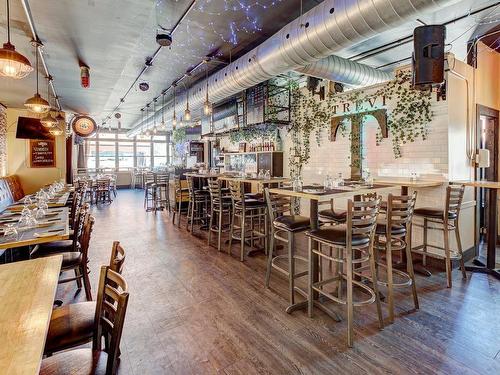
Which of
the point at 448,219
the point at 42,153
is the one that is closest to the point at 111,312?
the point at 448,219

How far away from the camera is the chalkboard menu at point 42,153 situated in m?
7.46

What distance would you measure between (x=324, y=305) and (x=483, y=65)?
193 inches

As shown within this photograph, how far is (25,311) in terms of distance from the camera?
1252 mm

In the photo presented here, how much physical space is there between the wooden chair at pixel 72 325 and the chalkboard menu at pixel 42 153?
7.37 meters

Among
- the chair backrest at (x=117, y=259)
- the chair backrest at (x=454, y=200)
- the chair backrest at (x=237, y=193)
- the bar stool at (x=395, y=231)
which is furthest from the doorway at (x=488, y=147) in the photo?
the chair backrest at (x=117, y=259)

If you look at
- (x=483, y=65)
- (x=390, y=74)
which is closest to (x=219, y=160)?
(x=390, y=74)

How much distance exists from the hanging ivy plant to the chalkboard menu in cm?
646

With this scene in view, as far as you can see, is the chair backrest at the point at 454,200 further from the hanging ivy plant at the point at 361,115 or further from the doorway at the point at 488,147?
the doorway at the point at 488,147

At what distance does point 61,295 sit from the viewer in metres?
3.15

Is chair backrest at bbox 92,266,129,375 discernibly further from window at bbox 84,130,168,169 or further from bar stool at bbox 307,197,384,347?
window at bbox 84,130,168,169

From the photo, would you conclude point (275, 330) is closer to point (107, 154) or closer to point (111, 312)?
point (111, 312)

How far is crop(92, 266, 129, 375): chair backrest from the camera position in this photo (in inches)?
49.3

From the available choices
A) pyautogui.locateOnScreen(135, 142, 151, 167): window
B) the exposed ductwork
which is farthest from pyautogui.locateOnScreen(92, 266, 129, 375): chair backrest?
pyautogui.locateOnScreen(135, 142, 151, 167): window

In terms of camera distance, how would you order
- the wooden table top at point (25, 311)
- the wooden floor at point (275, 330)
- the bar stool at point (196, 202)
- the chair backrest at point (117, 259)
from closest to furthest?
the wooden table top at point (25, 311), the chair backrest at point (117, 259), the wooden floor at point (275, 330), the bar stool at point (196, 202)
